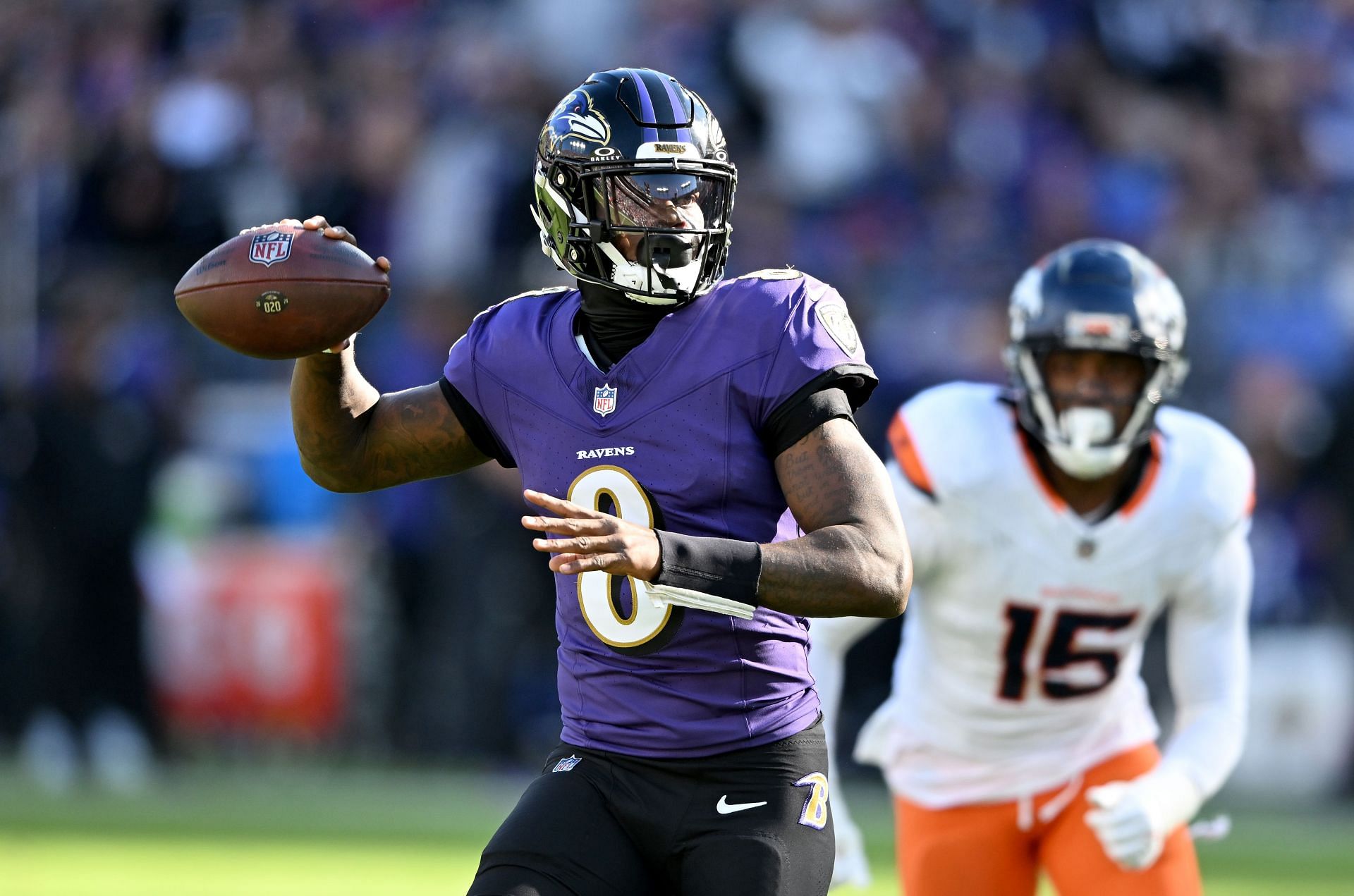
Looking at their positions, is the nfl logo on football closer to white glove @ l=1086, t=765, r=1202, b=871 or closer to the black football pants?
the black football pants

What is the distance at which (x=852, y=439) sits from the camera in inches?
120

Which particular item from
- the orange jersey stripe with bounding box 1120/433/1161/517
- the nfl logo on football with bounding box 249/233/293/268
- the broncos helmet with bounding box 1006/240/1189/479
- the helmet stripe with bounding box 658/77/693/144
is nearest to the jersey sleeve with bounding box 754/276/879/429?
the helmet stripe with bounding box 658/77/693/144


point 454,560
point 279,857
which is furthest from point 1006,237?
point 279,857

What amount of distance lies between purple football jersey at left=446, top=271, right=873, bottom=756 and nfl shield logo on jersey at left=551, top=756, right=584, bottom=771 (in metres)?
0.03

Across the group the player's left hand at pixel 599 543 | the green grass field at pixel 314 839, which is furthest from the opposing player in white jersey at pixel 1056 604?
the green grass field at pixel 314 839

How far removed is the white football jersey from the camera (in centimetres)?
420

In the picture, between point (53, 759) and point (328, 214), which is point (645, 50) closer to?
point (328, 214)

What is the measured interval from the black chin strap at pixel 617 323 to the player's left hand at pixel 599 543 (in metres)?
0.54

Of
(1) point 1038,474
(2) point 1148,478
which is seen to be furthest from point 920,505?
(2) point 1148,478

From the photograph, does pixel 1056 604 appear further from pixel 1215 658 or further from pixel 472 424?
pixel 472 424

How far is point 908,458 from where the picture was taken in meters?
4.26

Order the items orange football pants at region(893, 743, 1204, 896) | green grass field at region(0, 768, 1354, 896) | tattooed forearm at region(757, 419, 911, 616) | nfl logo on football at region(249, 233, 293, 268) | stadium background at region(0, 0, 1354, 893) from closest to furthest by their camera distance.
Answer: tattooed forearm at region(757, 419, 911, 616)
nfl logo on football at region(249, 233, 293, 268)
orange football pants at region(893, 743, 1204, 896)
green grass field at region(0, 768, 1354, 896)
stadium background at region(0, 0, 1354, 893)

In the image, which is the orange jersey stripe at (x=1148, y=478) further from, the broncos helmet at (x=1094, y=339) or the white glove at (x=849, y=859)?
the white glove at (x=849, y=859)

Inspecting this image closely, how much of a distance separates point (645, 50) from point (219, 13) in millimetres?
2585
